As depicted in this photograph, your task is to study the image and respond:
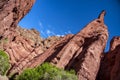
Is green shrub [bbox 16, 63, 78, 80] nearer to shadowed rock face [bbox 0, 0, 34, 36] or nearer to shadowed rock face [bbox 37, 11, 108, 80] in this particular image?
shadowed rock face [bbox 37, 11, 108, 80]

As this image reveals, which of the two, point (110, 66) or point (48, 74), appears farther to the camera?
point (110, 66)

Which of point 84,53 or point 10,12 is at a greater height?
point 10,12

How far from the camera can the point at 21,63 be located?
104m

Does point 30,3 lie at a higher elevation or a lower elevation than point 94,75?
higher

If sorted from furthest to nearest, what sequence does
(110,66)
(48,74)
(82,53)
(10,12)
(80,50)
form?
(80,50)
(110,66)
(82,53)
(10,12)
(48,74)

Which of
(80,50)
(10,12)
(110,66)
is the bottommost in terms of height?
(110,66)

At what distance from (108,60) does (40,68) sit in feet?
79.8

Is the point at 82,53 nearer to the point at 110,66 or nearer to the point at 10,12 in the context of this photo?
the point at 110,66

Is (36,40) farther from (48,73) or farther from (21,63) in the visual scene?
(48,73)

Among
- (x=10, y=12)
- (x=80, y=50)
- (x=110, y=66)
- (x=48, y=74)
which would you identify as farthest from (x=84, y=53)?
(x=10, y=12)

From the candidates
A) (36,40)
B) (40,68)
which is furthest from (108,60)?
(36,40)

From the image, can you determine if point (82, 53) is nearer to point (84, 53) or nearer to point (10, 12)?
point (84, 53)

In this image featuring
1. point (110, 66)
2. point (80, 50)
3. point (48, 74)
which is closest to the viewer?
point (48, 74)

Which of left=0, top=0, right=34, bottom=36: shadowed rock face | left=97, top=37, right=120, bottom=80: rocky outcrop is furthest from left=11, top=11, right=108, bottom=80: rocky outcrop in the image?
left=0, top=0, right=34, bottom=36: shadowed rock face
